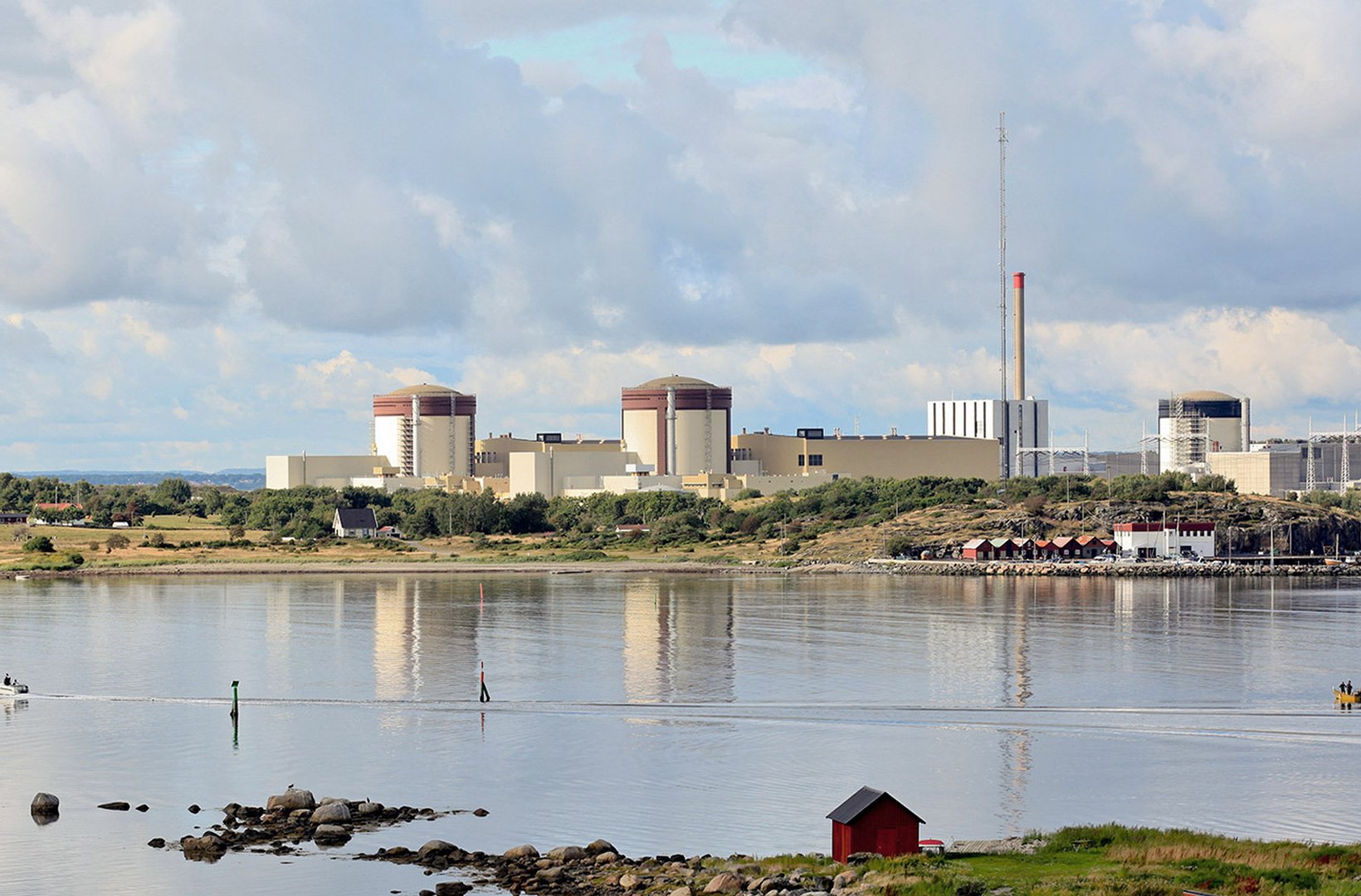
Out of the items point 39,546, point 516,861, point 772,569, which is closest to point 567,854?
point 516,861

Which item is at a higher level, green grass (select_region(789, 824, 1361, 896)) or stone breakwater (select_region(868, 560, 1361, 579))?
green grass (select_region(789, 824, 1361, 896))

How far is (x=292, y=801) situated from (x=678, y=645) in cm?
3280

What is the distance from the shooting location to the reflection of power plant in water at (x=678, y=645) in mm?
51625

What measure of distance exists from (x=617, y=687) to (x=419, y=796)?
17422 millimetres

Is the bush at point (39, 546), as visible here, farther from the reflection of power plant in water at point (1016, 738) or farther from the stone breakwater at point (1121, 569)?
the reflection of power plant in water at point (1016, 738)

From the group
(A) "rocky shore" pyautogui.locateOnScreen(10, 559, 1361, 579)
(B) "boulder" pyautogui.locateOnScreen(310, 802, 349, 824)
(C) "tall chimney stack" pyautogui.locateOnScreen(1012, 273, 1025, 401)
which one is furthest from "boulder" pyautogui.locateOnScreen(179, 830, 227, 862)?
(C) "tall chimney stack" pyautogui.locateOnScreen(1012, 273, 1025, 401)

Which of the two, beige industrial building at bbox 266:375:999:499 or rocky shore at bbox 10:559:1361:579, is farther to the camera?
beige industrial building at bbox 266:375:999:499

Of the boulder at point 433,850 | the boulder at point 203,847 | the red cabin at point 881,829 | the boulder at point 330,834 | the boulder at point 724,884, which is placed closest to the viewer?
the boulder at point 724,884

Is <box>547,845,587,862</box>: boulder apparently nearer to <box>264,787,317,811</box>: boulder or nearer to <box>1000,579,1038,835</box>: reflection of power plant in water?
<box>264,787,317,811</box>: boulder

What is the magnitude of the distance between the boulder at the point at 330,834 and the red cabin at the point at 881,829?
9.76m

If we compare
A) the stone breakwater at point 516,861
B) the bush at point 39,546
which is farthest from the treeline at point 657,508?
the stone breakwater at point 516,861

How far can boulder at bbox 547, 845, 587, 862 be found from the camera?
28625mm

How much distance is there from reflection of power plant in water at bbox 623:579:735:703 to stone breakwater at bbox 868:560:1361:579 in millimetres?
26613

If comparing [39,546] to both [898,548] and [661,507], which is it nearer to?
[661,507]
